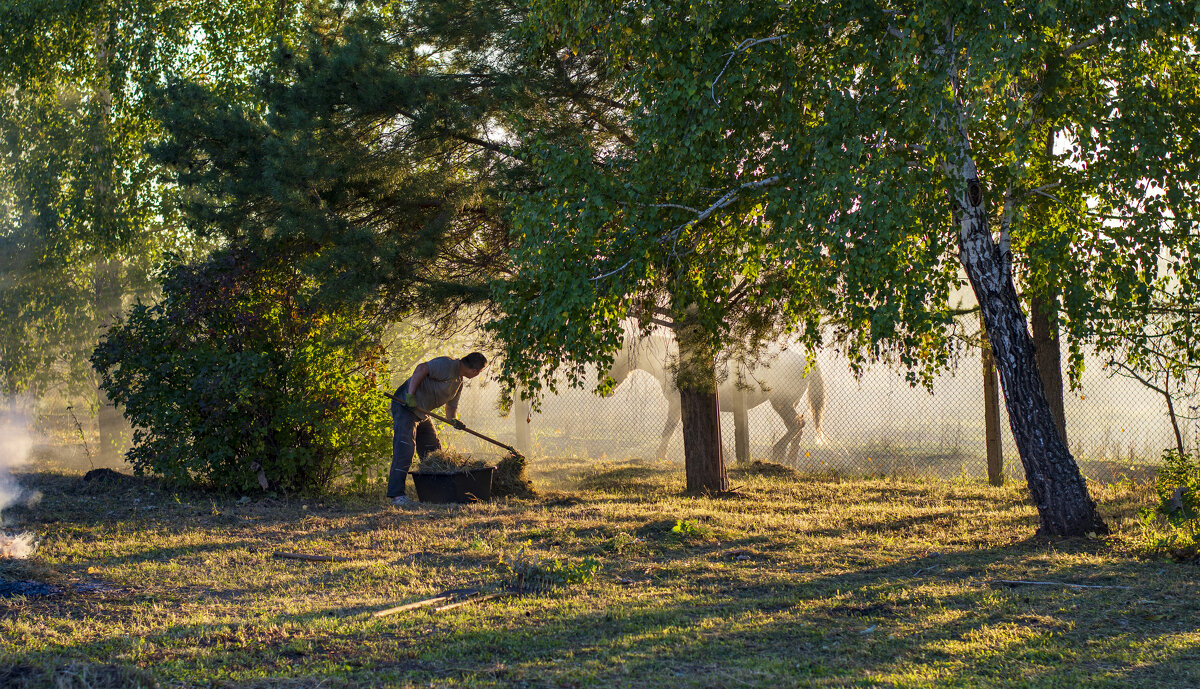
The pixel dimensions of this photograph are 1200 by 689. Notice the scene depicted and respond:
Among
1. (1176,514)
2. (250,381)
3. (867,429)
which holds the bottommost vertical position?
(1176,514)

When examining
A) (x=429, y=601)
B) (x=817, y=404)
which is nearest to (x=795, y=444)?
(x=817, y=404)

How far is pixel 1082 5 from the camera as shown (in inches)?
227

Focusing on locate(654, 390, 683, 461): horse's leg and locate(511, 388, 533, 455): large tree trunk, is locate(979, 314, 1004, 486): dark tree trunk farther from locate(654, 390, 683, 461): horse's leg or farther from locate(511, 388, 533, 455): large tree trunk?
locate(511, 388, 533, 455): large tree trunk

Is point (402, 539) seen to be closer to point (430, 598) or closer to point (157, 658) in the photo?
point (430, 598)

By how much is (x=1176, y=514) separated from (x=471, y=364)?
665 cm

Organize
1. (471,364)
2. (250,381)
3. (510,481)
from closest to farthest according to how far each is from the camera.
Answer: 1. (250,381)
2. (471,364)
3. (510,481)

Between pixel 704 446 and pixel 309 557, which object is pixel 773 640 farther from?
pixel 704 446

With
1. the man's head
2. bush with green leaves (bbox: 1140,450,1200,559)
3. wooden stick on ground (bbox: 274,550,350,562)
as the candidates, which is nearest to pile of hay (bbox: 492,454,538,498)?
the man's head

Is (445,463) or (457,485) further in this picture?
(445,463)

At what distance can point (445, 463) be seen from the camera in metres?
9.81

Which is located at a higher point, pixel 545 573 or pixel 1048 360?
Answer: pixel 1048 360

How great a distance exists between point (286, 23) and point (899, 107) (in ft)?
36.0

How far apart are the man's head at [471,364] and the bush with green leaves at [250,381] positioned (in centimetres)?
104

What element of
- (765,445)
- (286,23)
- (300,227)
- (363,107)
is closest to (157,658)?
(300,227)
